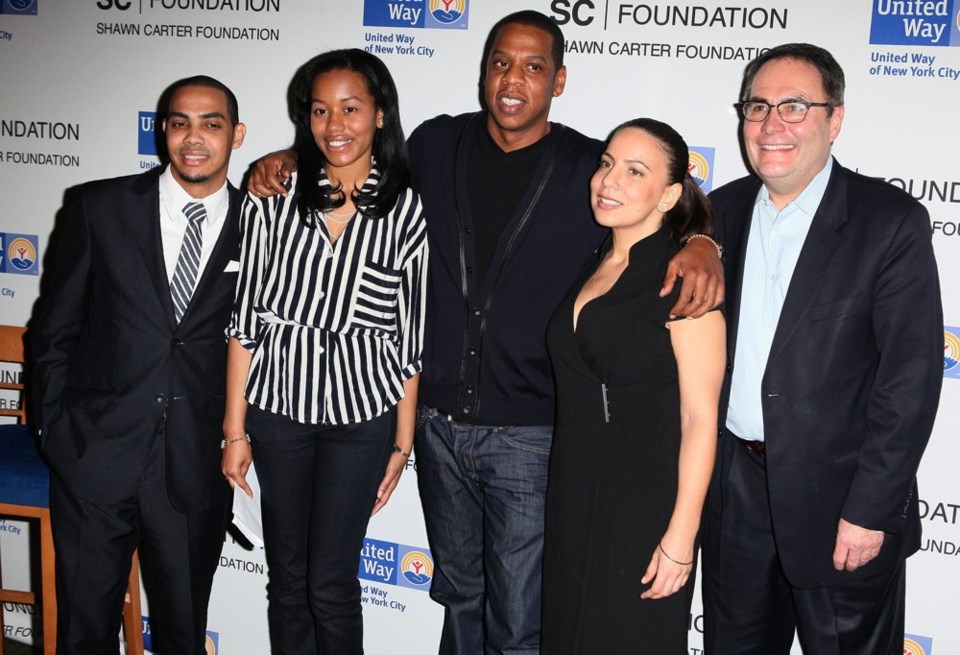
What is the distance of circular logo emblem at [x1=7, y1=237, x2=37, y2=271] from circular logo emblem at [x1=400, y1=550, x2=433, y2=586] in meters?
1.90

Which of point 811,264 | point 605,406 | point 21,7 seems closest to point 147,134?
point 21,7

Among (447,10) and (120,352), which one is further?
(447,10)

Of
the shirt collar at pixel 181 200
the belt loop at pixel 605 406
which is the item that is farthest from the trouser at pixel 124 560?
the belt loop at pixel 605 406

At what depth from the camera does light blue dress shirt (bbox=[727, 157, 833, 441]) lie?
2.25 m

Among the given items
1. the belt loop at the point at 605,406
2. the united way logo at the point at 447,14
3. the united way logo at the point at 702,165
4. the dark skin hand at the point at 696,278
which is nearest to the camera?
the dark skin hand at the point at 696,278

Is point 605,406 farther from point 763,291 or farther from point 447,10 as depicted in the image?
point 447,10

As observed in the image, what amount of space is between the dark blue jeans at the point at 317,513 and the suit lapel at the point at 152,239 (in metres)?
0.39

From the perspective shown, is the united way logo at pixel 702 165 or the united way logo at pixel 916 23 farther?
the united way logo at pixel 702 165

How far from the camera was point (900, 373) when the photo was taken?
2.10 meters

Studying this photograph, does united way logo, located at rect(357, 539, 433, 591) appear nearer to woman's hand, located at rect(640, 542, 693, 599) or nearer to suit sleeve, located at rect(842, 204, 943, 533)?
woman's hand, located at rect(640, 542, 693, 599)

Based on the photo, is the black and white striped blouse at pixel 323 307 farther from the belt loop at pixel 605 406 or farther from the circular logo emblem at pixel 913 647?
the circular logo emblem at pixel 913 647

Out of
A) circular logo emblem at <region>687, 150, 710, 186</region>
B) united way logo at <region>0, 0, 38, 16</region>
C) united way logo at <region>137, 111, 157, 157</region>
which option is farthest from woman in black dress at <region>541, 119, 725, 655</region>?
united way logo at <region>0, 0, 38, 16</region>

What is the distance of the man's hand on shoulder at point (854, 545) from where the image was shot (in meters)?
2.15

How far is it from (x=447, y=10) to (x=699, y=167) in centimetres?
101
